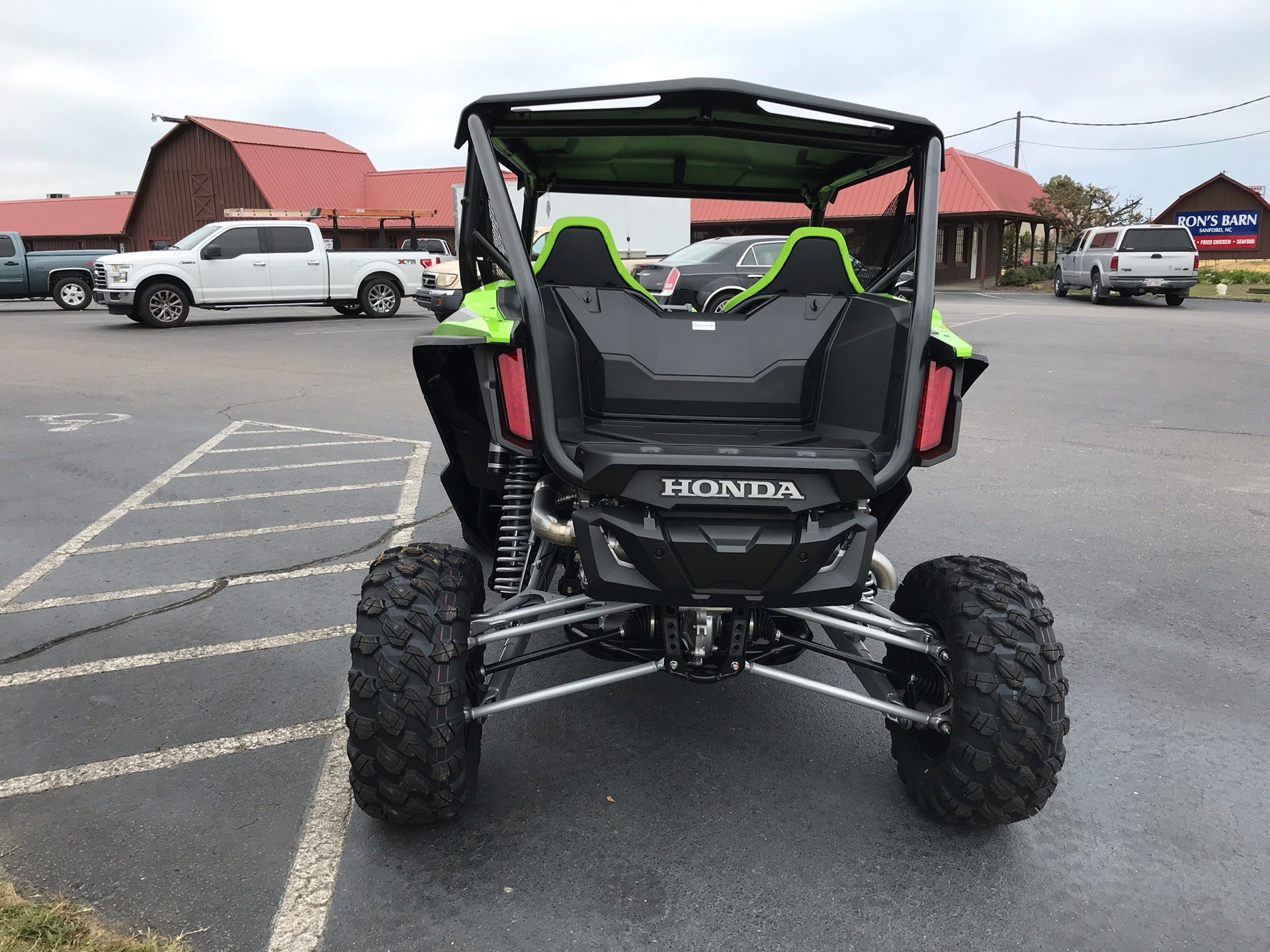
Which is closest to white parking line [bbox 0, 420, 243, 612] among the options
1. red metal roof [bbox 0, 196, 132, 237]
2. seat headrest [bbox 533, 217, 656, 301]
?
seat headrest [bbox 533, 217, 656, 301]

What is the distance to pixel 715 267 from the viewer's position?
14.5 m

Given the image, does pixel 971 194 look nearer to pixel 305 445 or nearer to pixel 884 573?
pixel 305 445

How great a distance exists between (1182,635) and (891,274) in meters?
2.05

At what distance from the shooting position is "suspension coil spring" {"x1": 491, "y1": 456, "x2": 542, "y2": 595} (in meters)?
3.30

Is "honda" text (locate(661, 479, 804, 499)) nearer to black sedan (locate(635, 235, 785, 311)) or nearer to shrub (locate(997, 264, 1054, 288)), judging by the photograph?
black sedan (locate(635, 235, 785, 311))

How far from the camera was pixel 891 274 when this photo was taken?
12.1 ft

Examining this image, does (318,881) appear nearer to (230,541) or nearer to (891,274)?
(891,274)

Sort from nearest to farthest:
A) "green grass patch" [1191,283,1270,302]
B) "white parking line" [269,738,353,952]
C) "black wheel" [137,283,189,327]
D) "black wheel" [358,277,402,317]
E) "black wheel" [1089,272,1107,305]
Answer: "white parking line" [269,738,353,952], "black wheel" [137,283,189,327], "black wheel" [358,277,402,317], "black wheel" [1089,272,1107,305], "green grass patch" [1191,283,1270,302]

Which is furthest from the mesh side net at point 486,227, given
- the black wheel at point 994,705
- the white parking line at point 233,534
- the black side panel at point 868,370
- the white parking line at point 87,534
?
the white parking line at point 87,534

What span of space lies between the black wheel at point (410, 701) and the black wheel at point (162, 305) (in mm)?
17278

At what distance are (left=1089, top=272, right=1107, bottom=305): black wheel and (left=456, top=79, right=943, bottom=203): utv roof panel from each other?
24.0m

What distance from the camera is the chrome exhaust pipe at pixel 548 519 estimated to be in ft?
9.35

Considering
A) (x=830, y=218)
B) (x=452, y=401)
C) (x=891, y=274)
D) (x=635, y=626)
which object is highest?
(x=830, y=218)

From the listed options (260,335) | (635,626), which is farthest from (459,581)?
(260,335)
